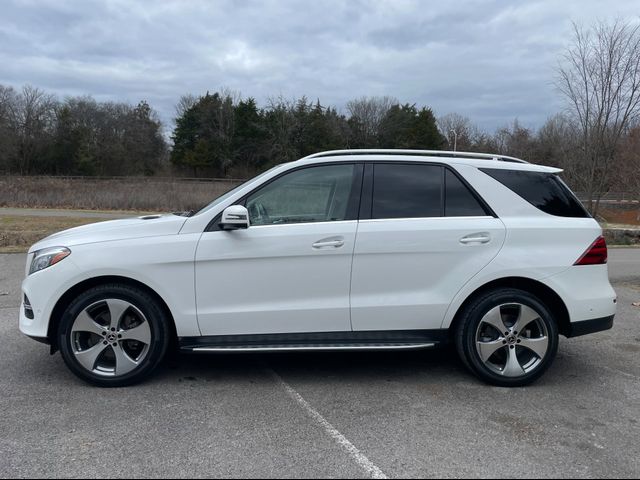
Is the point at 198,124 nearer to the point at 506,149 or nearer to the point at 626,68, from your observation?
the point at 506,149

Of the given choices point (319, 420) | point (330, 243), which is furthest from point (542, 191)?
point (319, 420)

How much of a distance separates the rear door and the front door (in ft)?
0.44

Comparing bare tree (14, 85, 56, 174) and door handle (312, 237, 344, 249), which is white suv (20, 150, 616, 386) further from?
bare tree (14, 85, 56, 174)

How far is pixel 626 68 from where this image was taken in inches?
650

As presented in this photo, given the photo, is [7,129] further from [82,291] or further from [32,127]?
[82,291]

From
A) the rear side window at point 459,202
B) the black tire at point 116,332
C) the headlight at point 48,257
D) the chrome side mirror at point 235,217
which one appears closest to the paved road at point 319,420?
the black tire at point 116,332

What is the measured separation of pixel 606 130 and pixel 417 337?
17.8 metres

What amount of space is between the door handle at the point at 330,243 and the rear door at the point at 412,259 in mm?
139

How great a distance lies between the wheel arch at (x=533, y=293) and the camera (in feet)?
13.5

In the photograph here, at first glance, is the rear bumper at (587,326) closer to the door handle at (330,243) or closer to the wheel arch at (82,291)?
the door handle at (330,243)

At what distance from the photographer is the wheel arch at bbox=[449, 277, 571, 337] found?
13.5ft

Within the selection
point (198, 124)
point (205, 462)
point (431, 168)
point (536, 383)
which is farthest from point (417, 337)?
point (198, 124)

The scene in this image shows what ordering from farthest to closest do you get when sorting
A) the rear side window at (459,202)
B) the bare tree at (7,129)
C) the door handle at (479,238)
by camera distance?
the bare tree at (7,129)
the rear side window at (459,202)
the door handle at (479,238)

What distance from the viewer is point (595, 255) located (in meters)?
4.12
